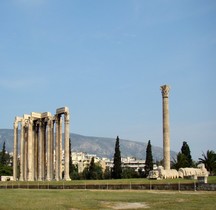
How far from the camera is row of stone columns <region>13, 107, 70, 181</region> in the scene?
69.9 metres

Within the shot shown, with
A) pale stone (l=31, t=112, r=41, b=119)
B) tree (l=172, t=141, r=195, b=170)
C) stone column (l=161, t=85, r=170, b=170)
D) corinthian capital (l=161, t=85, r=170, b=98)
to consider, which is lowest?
tree (l=172, t=141, r=195, b=170)

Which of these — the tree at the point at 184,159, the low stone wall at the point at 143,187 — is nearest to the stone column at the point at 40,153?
the low stone wall at the point at 143,187

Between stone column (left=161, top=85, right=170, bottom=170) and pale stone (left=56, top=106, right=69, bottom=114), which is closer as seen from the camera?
stone column (left=161, top=85, right=170, bottom=170)

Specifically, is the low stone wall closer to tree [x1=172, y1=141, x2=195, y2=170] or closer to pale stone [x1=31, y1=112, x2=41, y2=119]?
pale stone [x1=31, y1=112, x2=41, y2=119]

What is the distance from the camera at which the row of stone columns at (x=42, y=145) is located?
6994 centimetres

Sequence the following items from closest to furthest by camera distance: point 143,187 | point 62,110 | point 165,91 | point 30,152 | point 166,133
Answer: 1. point 143,187
2. point 166,133
3. point 165,91
4. point 62,110
5. point 30,152

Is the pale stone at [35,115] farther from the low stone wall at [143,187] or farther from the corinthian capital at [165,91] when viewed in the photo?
the corinthian capital at [165,91]

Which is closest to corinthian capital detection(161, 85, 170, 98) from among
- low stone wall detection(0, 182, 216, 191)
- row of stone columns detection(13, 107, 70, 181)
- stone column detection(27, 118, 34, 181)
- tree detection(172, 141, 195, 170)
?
row of stone columns detection(13, 107, 70, 181)

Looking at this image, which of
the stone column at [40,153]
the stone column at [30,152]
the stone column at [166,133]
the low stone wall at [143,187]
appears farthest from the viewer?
the stone column at [30,152]

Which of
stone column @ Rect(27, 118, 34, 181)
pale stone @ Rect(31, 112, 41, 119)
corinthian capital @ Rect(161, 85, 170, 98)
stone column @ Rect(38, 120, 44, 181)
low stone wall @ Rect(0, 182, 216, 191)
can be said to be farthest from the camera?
pale stone @ Rect(31, 112, 41, 119)

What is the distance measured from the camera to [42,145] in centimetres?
7569

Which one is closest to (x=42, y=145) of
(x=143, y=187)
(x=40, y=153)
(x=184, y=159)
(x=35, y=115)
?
(x=40, y=153)

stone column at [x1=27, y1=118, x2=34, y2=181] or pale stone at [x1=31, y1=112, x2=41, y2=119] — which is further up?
pale stone at [x1=31, y1=112, x2=41, y2=119]

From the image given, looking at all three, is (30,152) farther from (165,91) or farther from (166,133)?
(165,91)
